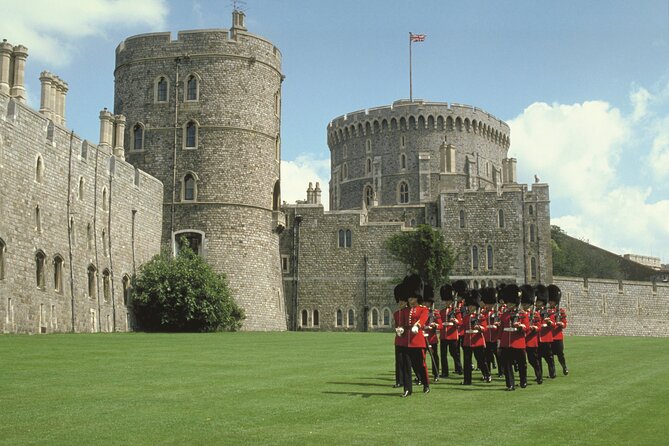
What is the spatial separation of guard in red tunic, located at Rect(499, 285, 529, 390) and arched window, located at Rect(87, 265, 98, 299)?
2653 centimetres

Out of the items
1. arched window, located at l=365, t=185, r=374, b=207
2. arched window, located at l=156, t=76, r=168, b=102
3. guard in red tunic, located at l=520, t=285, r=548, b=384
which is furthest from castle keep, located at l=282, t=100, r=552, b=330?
guard in red tunic, located at l=520, t=285, r=548, b=384

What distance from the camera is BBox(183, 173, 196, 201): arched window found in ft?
170

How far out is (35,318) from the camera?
3544 cm

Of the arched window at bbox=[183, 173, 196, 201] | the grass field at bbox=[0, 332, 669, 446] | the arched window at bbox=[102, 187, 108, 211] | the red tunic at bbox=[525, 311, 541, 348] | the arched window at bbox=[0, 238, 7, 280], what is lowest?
the grass field at bbox=[0, 332, 669, 446]

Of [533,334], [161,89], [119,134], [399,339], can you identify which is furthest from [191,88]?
[399,339]

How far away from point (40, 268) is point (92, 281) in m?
5.27

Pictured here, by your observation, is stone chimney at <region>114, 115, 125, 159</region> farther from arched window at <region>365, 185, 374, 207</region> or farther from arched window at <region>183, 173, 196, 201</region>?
arched window at <region>365, 185, 374, 207</region>

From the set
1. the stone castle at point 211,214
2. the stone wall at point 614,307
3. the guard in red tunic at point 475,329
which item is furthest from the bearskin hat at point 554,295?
the stone wall at point 614,307

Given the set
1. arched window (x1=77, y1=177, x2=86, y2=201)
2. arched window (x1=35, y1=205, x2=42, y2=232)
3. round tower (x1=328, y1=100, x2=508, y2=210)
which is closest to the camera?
arched window (x1=35, y1=205, x2=42, y2=232)

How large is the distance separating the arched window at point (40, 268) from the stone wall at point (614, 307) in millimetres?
39114

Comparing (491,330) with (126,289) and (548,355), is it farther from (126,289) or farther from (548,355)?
(126,289)

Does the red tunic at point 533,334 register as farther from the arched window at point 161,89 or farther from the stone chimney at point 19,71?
the arched window at point 161,89

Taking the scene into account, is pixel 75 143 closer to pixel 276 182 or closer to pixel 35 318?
pixel 35 318

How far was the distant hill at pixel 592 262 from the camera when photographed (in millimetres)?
92375
